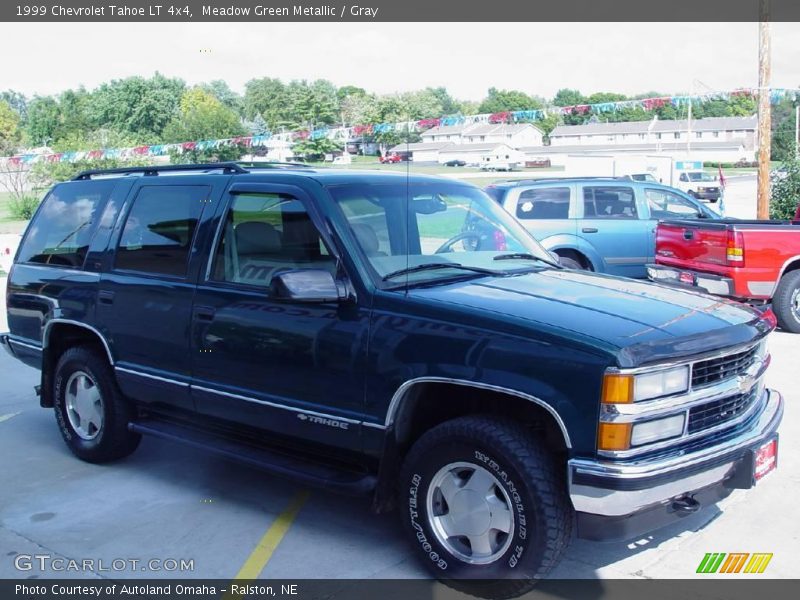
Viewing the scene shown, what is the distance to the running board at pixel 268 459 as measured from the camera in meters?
4.11

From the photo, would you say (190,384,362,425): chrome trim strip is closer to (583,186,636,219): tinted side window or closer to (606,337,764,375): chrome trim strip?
(606,337,764,375): chrome trim strip

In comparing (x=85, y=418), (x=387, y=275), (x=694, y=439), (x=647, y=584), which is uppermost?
(x=387, y=275)

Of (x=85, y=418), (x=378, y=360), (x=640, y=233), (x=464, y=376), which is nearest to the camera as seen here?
(x=464, y=376)

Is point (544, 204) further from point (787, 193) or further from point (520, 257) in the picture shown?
point (787, 193)

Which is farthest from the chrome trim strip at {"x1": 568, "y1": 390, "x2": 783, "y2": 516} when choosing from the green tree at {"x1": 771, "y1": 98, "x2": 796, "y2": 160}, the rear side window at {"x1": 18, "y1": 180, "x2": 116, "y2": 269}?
the green tree at {"x1": 771, "y1": 98, "x2": 796, "y2": 160}

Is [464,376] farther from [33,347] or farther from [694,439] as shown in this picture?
[33,347]

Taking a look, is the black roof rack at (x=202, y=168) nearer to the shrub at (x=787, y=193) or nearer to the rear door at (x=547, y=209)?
the rear door at (x=547, y=209)

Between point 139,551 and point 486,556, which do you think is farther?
point 139,551

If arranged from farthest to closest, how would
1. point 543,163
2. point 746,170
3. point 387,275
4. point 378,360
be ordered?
point 746,170 → point 543,163 → point 387,275 → point 378,360

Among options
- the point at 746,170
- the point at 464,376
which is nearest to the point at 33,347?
the point at 464,376

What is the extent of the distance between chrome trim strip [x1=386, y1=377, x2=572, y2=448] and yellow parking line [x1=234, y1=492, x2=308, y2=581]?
1.01 m

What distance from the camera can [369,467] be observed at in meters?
4.20

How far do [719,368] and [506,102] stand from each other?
2561 centimetres

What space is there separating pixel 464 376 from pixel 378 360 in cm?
50
